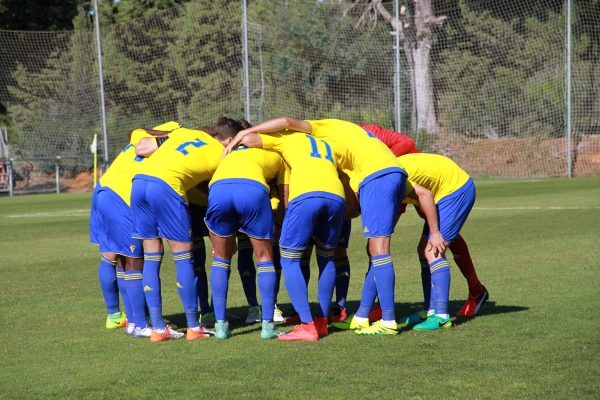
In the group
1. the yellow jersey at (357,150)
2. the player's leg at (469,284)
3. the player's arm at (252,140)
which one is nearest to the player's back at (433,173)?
the yellow jersey at (357,150)

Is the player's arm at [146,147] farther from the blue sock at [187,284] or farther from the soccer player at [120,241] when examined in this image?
the blue sock at [187,284]

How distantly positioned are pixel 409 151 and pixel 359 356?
216cm

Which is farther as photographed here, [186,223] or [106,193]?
[106,193]

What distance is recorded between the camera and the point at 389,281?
5578 mm

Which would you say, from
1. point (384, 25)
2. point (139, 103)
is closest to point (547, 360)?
point (384, 25)

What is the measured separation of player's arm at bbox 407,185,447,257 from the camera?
18.9ft

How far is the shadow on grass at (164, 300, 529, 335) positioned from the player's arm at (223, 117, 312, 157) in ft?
4.89

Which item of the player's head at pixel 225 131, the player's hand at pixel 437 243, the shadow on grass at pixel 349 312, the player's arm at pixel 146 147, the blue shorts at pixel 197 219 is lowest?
the shadow on grass at pixel 349 312

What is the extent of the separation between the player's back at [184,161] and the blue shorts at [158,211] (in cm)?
7

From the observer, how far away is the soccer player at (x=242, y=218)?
548cm

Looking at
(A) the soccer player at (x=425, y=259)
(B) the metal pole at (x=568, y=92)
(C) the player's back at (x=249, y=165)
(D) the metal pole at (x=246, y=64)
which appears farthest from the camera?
(D) the metal pole at (x=246, y=64)

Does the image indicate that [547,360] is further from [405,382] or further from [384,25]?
[384,25]

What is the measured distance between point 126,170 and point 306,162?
66.7 inches

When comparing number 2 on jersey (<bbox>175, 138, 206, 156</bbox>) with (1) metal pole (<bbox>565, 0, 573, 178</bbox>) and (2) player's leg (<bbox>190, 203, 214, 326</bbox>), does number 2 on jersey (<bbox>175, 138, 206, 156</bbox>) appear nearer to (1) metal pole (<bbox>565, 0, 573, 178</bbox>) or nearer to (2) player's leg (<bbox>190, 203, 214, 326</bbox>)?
(2) player's leg (<bbox>190, 203, 214, 326</bbox>)
